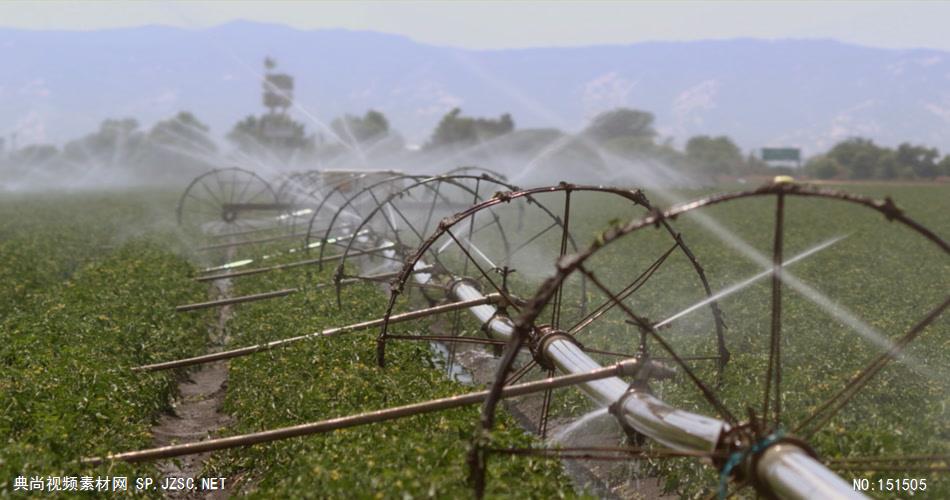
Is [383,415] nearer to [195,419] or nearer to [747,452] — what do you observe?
[747,452]

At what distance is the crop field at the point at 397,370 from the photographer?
5664mm

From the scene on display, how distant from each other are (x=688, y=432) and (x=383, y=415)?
6.39ft

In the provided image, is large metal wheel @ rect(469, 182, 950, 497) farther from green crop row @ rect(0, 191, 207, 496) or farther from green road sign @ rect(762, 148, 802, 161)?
green road sign @ rect(762, 148, 802, 161)

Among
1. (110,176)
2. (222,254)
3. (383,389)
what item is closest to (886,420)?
(383,389)

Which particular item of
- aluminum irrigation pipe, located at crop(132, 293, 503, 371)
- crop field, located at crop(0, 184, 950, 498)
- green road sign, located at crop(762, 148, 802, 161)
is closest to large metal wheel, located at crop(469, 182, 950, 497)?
crop field, located at crop(0, 184, 950, 498)

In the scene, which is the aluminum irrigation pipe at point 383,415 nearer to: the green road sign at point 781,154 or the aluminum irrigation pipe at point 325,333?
the aluminum irrigation pipe at point 325,333

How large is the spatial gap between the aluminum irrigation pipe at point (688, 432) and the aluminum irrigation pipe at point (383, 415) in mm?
183

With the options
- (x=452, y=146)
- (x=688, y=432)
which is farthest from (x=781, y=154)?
(x=688, y=432)

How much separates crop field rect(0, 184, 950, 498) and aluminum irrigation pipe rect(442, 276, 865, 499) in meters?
0.31

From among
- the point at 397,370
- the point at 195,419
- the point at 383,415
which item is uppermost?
the point at 383,415

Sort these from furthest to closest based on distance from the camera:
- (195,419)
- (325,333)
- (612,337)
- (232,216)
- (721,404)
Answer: (232,216)
(612,337)
(195,419)
(325,333)
(721,404)

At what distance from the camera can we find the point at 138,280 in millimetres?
12875

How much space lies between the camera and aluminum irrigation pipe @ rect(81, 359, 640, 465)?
5617 mm

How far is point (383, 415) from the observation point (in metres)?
5.71
